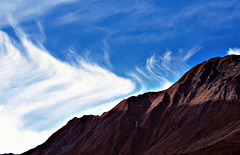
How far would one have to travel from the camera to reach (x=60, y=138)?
114312 millimetres

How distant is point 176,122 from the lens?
78312 millimetres

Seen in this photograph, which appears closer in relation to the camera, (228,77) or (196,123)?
(196,123)

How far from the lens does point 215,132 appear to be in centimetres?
6419

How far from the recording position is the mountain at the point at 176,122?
64.7m

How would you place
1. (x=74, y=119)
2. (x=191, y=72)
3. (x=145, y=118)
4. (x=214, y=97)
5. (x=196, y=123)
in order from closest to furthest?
(x=196, y=123) → (x=214, y=97) → (x=145, y=118) → (x=191, y=72) → (x=74, y=119)

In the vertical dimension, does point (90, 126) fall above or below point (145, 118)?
above

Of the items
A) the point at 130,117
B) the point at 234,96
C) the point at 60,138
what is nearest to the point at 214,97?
the point at 234,96

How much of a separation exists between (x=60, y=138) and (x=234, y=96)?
68829 millimetres

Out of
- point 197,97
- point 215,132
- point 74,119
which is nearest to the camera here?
point 215,132

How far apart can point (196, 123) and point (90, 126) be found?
47227mm

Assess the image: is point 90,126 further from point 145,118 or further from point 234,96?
point 234,96

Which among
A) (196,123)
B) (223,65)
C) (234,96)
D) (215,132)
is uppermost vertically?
(223,65)

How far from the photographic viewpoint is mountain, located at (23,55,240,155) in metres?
64.7

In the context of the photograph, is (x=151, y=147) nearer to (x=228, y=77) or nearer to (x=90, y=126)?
(x=228, y=77)
